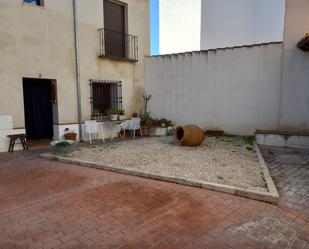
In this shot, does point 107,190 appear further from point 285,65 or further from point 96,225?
point 285,65

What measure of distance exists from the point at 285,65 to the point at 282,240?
672 centimetres

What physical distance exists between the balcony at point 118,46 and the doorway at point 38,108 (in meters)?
2.48

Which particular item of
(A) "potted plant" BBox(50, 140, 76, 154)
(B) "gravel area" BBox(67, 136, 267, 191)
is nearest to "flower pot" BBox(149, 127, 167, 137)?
(B) "gravel area" BBox(67, 136, 267, 191)

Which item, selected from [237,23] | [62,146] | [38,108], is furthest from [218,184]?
[237,23]

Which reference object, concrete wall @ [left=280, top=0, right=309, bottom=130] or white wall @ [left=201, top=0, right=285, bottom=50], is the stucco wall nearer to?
white wall @ [left=201, top=0, right=285, bottom=50]

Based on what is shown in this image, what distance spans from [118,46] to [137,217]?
8.24m

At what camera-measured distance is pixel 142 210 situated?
324 cm

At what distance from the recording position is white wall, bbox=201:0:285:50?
44.0ft


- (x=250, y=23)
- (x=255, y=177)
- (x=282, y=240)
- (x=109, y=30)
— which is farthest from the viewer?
(x=250, y=23)

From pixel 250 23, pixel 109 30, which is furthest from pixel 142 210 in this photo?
pixel 250 23

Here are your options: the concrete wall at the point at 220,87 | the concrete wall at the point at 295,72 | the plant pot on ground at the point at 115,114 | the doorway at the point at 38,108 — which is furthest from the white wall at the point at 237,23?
the doorway at the point at 38,108

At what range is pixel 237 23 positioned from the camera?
13703mm

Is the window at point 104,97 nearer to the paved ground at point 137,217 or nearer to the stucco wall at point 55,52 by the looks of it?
the stucco wall at point 55,52

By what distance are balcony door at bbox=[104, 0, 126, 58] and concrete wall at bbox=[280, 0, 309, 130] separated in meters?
6.13
